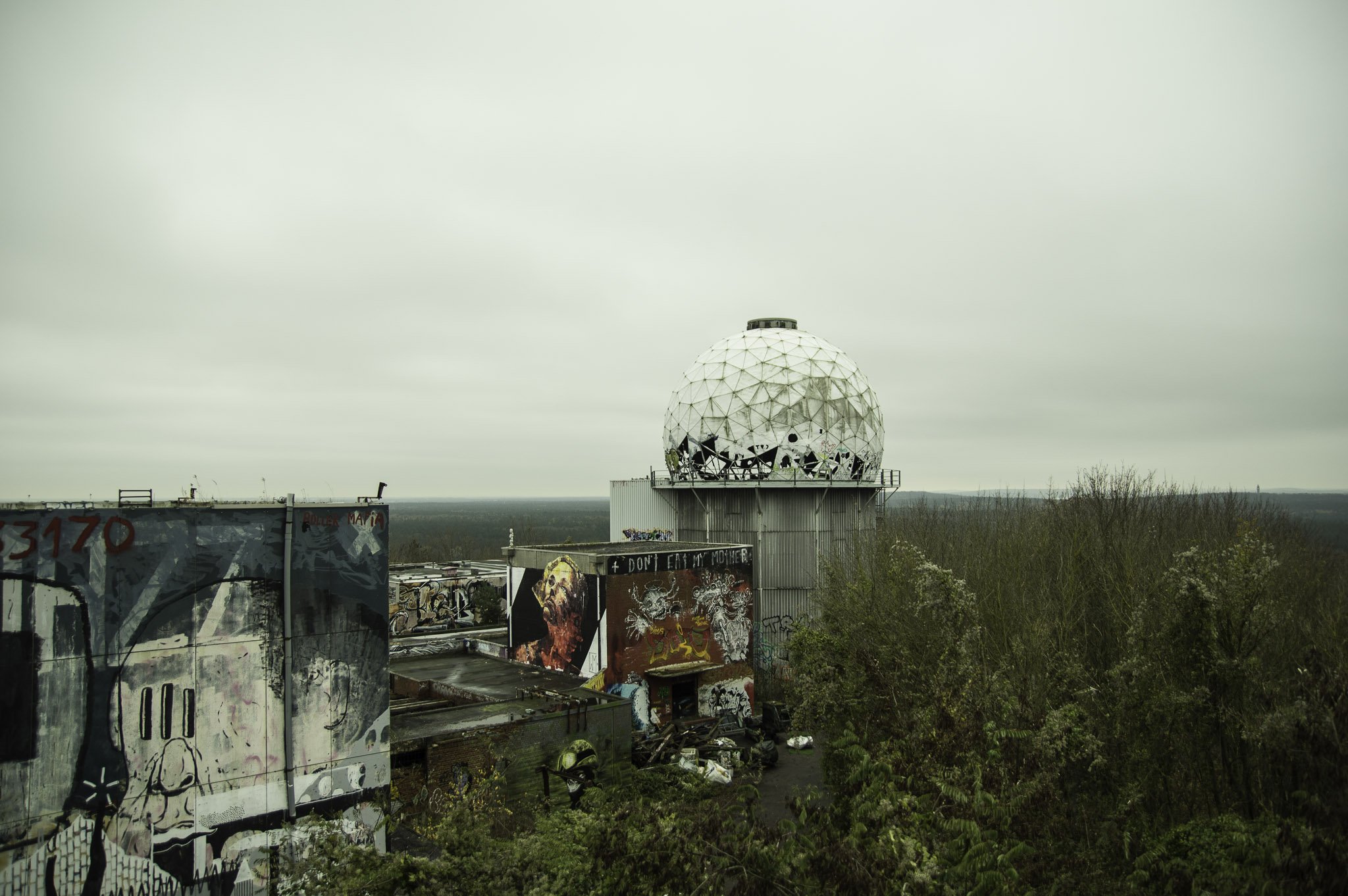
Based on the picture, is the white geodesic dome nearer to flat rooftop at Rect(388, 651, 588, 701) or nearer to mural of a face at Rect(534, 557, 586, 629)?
mural of a face at Rect(534, 557, 586, 629)

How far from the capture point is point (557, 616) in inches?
990

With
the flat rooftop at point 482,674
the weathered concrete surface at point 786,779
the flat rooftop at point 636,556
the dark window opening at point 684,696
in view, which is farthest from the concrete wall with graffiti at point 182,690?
the dark window opening at point 684,696

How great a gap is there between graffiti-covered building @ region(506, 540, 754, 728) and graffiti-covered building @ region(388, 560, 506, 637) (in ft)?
30.4

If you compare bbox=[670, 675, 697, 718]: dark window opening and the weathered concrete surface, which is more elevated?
bbox=[670, 675, 697, 718]: dark window opening

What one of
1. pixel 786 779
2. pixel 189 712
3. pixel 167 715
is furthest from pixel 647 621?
pixel 167 715

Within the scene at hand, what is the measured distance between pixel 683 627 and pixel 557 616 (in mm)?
3838

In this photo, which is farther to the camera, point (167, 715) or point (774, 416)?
point (774, 416)

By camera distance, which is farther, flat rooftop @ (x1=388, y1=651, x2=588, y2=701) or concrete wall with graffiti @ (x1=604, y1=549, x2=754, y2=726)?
concrete wall with graffiti @ (x1=604, y1=549, x2=754, y2=726)

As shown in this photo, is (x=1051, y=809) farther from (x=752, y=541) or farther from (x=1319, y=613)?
(x=752, y=541)

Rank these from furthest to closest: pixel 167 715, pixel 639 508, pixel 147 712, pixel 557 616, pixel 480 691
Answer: pixel 639 508 < pixel 557 616 < pixel 480 691 < pixel 167 715 < pixel 147 712

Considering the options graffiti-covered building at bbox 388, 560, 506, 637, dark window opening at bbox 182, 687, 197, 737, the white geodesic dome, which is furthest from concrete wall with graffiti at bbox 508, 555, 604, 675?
dark window opening at bbox 182, 687, 197, 737

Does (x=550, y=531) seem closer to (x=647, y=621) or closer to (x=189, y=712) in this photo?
(x=647, y=621)

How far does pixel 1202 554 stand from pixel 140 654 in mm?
15784

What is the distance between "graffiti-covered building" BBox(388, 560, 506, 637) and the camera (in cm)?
3466
